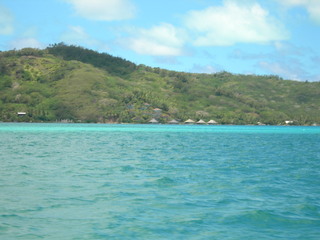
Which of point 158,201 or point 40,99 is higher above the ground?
point 40,99

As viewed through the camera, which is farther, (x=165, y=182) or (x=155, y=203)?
(x=165, y=182)

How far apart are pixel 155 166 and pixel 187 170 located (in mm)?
2945

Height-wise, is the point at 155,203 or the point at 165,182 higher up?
the point at 165,182

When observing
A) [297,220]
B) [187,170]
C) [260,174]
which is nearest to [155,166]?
[187,170]

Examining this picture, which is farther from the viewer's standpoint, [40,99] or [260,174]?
[40,99]

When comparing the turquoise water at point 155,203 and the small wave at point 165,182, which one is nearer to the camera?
the turquoise water at point 155,203

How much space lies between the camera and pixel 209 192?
1995cm

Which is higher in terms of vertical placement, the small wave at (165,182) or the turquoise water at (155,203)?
the small wave at (165,182)

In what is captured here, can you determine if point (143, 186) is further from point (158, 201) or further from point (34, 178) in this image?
point (34, 178)

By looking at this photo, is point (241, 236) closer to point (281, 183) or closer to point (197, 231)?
point (197, 231)

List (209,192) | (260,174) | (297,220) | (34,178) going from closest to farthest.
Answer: (297,220)
(209,192)
(34,178)
(260,174)

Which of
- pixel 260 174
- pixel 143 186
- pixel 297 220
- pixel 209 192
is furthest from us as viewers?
pixel 260 174

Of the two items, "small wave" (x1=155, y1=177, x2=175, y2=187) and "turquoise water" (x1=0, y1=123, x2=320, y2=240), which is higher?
"small wave" (x1=155, y1=177, x2=175, y2=187)

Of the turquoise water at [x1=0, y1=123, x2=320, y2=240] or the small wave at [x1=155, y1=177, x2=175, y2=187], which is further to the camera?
the small wave at [x1=155, y1=177, x2=175, y2=187]
